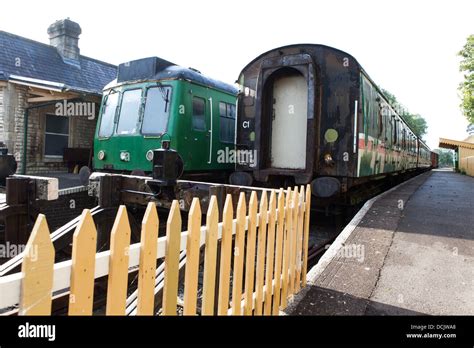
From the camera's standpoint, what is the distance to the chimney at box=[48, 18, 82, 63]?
14.4 metres

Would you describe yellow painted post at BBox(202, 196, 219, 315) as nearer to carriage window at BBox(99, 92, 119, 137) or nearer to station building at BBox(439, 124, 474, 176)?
carriage window at BBox(99, 92, 119, 137)

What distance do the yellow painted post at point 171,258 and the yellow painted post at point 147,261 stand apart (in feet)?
0.36

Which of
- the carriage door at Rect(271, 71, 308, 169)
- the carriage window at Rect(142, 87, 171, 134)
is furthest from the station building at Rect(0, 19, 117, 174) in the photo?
the carriage door at Rect(271, 71, 308, 169)

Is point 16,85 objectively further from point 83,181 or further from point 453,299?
point 453,299

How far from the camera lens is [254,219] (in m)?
2.58

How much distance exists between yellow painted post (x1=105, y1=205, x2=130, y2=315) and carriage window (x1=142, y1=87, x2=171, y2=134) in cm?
575

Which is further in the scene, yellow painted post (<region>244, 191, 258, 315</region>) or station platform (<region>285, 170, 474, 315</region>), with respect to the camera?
station platform (<region>285, 170, 474, 315</region>)

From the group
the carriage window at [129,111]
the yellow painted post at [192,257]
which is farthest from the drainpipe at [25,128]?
the yellow painted post at [192,257]

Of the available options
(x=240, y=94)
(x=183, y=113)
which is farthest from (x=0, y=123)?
(x=240, y=94)

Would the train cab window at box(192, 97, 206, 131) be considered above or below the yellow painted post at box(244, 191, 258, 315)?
above

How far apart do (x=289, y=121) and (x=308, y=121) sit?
0.76m

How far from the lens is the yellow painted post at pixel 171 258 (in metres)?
1.78

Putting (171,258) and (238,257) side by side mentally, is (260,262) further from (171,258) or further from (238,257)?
(171,258)

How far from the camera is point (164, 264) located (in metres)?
1.80
